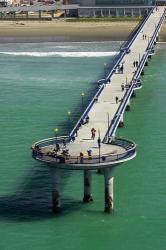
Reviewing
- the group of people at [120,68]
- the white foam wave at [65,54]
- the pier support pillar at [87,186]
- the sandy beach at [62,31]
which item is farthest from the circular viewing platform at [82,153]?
the sandy beach at [62,31]

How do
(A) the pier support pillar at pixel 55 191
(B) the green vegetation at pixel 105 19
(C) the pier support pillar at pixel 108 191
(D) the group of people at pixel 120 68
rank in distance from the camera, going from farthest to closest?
(B) the green vegetation at pixel 105 19 → (D) the group of people at pixel 120 68 → (A) the pier support pillar at pixel 55 191 → (C) the pier support pillar at pixel 108 191

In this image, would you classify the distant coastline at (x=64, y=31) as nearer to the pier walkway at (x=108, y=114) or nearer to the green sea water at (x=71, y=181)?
the pier walkway at (x=108, y=114)

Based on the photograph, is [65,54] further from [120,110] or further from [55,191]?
[55,191]

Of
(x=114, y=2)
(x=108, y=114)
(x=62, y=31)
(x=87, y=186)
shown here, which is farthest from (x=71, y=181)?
(x=114, y=2)

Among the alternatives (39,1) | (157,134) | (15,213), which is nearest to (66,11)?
(39,1)

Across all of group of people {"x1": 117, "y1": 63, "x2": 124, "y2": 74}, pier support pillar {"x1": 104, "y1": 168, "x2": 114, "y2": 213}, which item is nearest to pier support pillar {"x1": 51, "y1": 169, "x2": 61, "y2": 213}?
pier support pillar {"x1": 104, "y1": 168, "x2": 114, "y2": 213}

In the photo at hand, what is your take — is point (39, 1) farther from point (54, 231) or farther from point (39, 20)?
point (54, 231)
